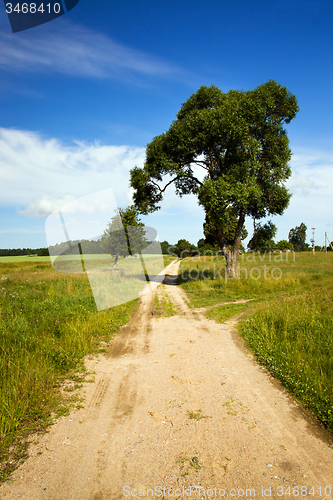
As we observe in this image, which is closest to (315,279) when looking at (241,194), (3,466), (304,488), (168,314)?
(241,194)

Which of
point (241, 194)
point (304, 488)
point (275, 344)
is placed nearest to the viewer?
point (304, 488)

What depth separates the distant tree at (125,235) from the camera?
2364 cm

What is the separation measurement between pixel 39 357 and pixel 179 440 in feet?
11.4

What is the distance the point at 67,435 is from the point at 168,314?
6.87 meters

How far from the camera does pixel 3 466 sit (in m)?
2.98

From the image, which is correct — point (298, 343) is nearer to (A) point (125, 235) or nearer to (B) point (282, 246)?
(A) point (125, 235)

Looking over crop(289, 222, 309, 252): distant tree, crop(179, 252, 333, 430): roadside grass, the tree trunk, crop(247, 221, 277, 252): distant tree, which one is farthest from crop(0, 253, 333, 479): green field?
crop(289, 222, 309, 252): distant tree

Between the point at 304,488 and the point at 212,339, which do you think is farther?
the point at 212,339

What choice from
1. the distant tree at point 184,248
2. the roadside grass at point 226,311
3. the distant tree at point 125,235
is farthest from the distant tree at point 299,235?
the roadside grass at point 226,311

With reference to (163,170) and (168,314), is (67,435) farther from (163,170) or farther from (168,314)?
(163,170)

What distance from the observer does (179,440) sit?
3.37 metres

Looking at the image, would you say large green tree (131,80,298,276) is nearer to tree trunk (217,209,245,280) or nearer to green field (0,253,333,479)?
tree trunk (217,209,245,280)

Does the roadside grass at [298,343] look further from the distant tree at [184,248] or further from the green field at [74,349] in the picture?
the distant tree at [184,248]

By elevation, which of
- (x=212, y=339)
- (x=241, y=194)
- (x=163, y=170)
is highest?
(x=163, y=170)
